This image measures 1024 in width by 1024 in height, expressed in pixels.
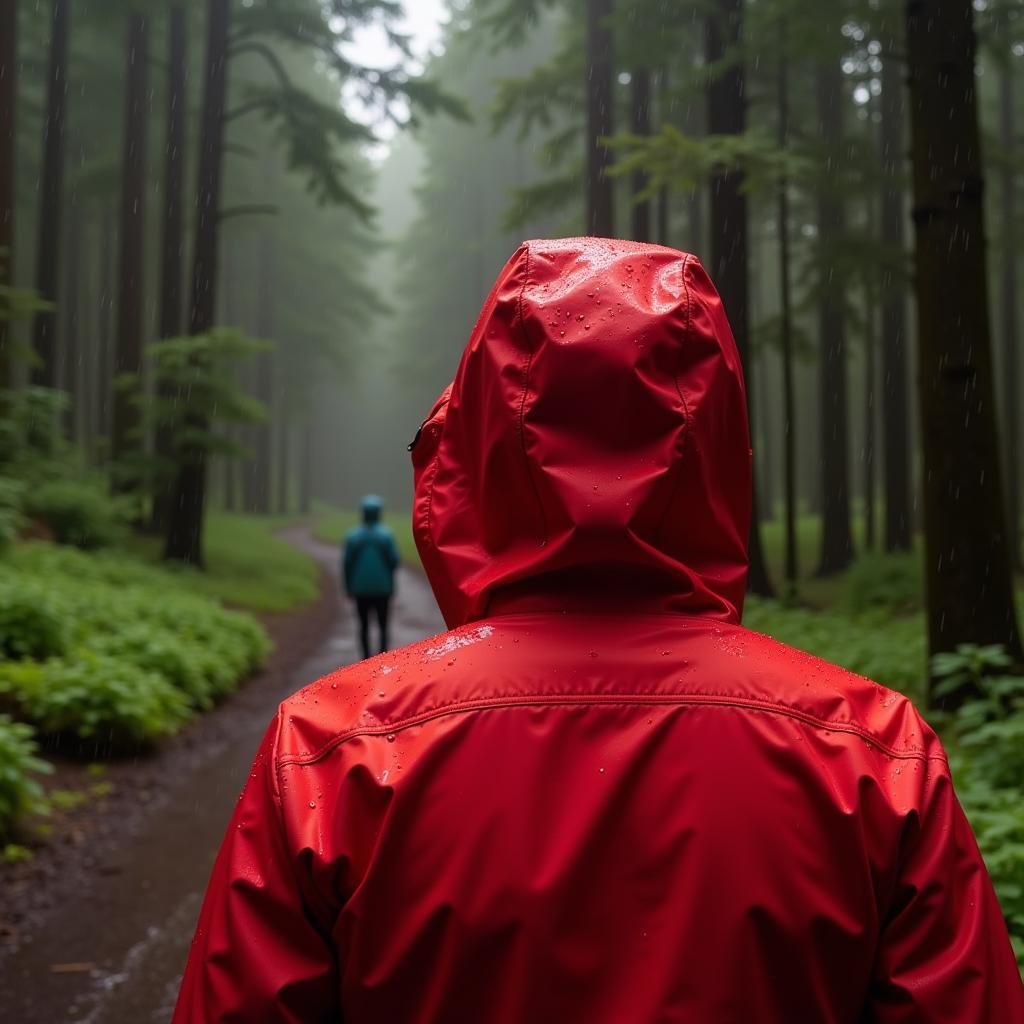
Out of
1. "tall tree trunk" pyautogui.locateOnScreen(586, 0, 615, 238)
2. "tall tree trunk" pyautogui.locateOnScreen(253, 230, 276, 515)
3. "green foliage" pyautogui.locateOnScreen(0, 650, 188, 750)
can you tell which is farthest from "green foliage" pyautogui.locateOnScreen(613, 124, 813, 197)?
"tall tree trunk" pyautogui.locateOnScreen(253, 230, 276, 515)

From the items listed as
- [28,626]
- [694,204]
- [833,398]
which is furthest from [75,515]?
[694,204]

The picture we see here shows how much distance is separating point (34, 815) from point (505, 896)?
18.9 feet

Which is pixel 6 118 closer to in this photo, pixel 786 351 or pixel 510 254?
pixel 510 254

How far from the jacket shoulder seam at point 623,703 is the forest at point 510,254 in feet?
8.94

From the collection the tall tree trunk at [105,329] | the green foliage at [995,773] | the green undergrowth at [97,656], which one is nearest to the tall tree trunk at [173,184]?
the green undergrowth at [97,656]

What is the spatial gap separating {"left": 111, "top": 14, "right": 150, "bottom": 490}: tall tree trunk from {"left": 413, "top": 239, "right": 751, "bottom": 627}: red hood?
19.0 metres

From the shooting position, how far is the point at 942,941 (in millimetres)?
1394

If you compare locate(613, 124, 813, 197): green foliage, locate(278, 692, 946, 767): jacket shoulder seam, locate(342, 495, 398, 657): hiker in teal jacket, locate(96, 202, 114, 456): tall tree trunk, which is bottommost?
locate(278, 692, 946, 767): jacket shoulder seam

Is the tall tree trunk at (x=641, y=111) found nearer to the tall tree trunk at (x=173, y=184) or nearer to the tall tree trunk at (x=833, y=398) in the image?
the tall tree trunk at (x=833, y=398)

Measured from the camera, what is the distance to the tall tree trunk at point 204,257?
57.2ft

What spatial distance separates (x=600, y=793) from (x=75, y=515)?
53.3 ft

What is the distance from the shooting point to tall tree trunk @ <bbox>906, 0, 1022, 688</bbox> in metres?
6.70

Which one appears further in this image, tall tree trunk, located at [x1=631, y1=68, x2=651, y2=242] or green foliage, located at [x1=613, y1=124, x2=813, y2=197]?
tall tree trunk, located at [x1=631, y1=68, x2=651, y2=242]

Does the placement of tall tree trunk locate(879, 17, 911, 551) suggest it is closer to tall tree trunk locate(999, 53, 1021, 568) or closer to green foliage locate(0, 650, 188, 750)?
tall tree trunk locate(999, 53, 1021, 568)
